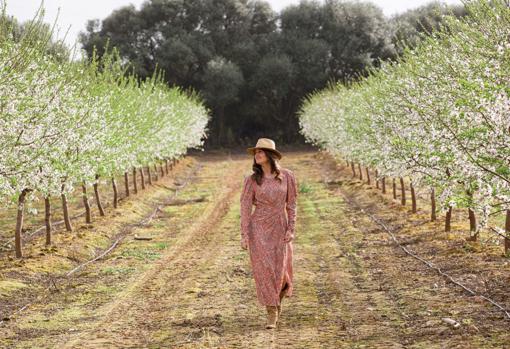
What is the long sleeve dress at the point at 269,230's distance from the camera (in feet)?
36.6

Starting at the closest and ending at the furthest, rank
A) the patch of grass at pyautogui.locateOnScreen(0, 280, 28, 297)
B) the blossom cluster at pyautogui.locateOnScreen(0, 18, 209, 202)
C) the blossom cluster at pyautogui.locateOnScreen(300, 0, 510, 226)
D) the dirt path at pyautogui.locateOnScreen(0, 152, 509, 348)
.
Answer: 1. the dirt path at pyautogui.locateOnScreen(0, 152, 509, 348)
2. the blossom cluster at pyautogui.locateOnScreen(300, 0, 510, 226)
3. the blossom cluster at pyautogui.locateOnScreen(0, 18, 209, 202)
4. the patch of grass at pyautogui.locateOnScreen(0, 280, 28, 297)

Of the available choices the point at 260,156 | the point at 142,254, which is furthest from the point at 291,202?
the point at 142,254

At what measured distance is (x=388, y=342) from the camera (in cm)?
1002

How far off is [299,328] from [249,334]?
0.76 m

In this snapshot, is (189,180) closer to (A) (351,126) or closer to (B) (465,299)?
(A) (351,126)

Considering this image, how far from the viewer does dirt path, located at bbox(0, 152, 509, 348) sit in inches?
411

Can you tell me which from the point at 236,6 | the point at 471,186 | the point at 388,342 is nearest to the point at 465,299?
the point at 471,186

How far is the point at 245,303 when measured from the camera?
43.0 ft

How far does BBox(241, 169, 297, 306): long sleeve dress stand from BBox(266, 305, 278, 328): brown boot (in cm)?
10

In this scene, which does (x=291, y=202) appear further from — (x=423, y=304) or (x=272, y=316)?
(x=423, y=304)

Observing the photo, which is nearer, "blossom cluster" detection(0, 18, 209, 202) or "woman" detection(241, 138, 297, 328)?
"woman" detection(241, 138, 297, 328)

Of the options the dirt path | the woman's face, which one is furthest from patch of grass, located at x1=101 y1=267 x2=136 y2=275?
the woman's face

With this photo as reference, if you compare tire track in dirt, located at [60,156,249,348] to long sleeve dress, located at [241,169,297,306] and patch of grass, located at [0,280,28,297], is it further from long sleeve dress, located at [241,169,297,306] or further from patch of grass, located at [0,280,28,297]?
patch of grass, located at [0,280,28,297]

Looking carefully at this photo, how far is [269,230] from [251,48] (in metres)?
61.2
